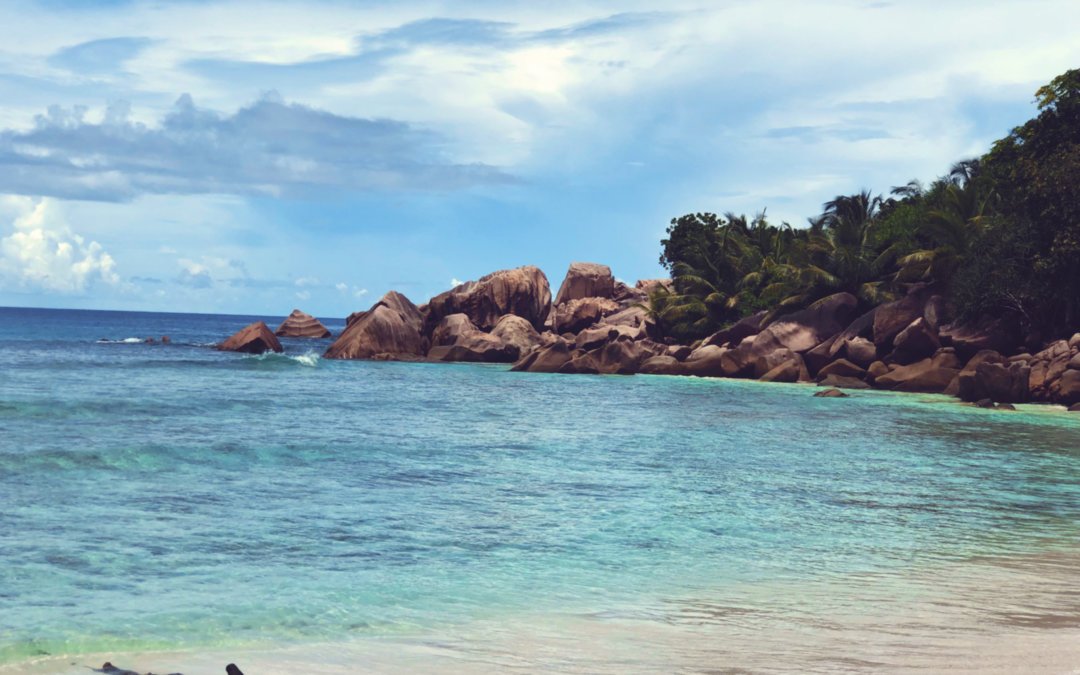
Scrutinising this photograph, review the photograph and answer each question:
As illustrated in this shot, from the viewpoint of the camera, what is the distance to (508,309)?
60062 mm

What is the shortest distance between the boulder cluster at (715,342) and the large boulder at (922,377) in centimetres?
4

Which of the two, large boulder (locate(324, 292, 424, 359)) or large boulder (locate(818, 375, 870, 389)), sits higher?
large boulder (locate(324, 292, 424, 359))

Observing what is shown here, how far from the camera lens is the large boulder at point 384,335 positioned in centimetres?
5350

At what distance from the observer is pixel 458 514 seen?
11.4m

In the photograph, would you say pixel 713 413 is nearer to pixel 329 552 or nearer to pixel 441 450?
pixel 441 450

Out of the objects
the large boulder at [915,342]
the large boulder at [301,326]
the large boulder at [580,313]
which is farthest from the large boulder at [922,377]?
the large boulder at [301,326]

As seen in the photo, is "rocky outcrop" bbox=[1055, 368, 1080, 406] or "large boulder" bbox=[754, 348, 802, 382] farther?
"large boulder" bbox=[754, 348, 802, 382]

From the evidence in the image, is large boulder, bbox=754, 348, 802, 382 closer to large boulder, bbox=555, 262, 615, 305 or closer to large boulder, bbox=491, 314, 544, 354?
large boulder, bbox=491, 314, 544, 354

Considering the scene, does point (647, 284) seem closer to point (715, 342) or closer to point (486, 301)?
point (486, 301)

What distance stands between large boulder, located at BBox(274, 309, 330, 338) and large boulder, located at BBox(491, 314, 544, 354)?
31.6 meters

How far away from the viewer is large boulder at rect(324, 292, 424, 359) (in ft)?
176

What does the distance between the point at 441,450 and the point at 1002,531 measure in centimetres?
961

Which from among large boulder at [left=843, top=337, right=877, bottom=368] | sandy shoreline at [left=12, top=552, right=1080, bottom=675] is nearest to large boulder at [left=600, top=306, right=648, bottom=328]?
large boulder at [left=843, top=337, right=877, bottom=368]

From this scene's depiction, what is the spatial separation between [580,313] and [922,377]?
2910cm
